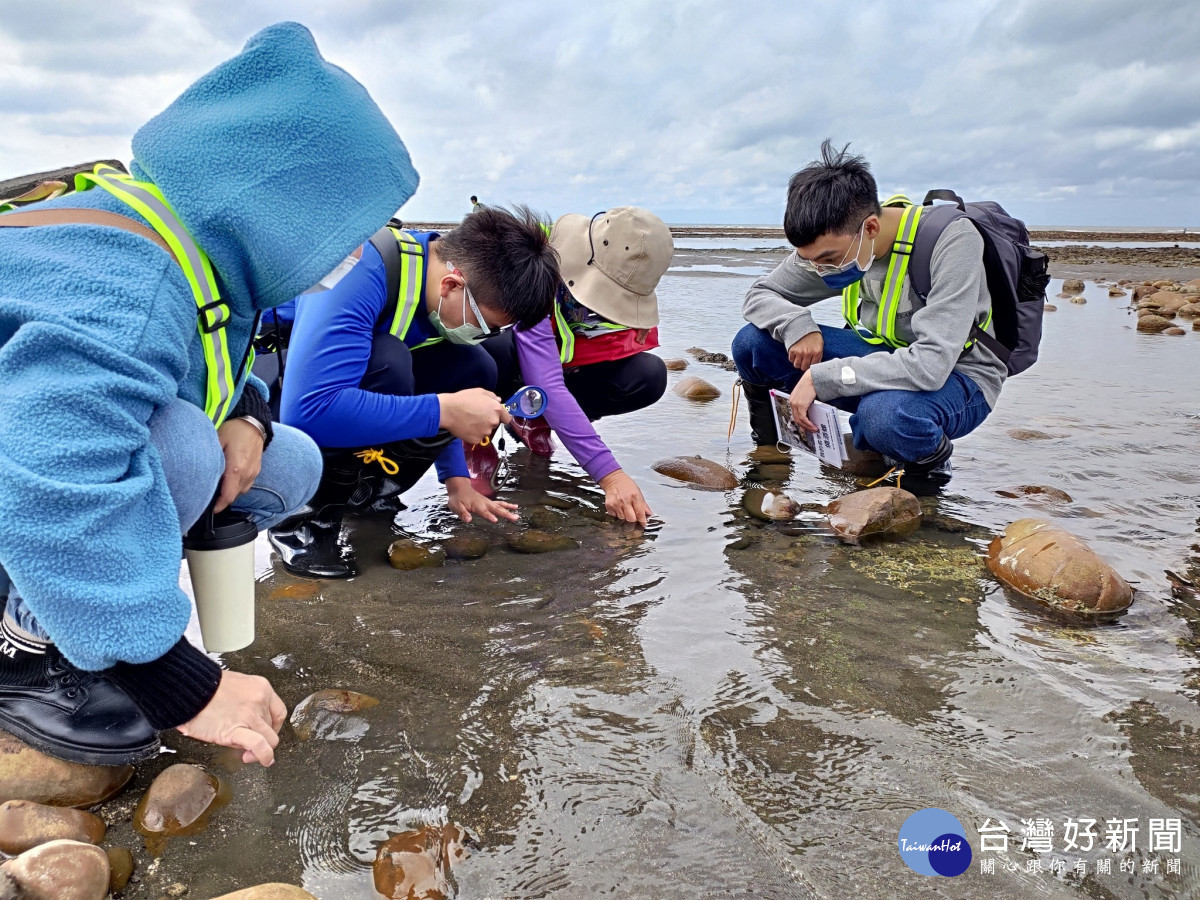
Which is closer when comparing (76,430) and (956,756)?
(76,430)

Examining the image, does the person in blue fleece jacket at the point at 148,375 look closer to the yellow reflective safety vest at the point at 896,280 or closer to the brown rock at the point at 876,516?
the brown rock at the point at 876,516

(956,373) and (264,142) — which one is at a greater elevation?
(264,142)

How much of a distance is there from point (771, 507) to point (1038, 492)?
1.16 meters

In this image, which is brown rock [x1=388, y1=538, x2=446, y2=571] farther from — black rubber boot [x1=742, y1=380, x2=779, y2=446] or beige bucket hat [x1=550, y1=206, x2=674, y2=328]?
black rubber boot [x1=742, y1=380, x2=779, y2=446]

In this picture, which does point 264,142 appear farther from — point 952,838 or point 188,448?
point 952,838

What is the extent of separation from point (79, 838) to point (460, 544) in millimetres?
1551

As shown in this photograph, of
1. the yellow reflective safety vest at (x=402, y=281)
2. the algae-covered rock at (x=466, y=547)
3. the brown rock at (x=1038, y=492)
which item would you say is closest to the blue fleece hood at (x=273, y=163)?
the yellow reflective safety vest at (x=402, y=281)

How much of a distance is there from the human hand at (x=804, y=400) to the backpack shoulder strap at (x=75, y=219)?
2697 mm

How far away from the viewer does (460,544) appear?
115 inches

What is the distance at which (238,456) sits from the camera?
191 centimetres

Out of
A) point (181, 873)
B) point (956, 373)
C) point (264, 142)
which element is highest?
point (264, 142)

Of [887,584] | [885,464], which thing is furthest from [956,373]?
[887,584]

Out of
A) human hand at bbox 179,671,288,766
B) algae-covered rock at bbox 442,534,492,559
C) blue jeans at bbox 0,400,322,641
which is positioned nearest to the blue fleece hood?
blue jeans at bbox 0,400,322,641

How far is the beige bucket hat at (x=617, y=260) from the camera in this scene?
11.2ft
